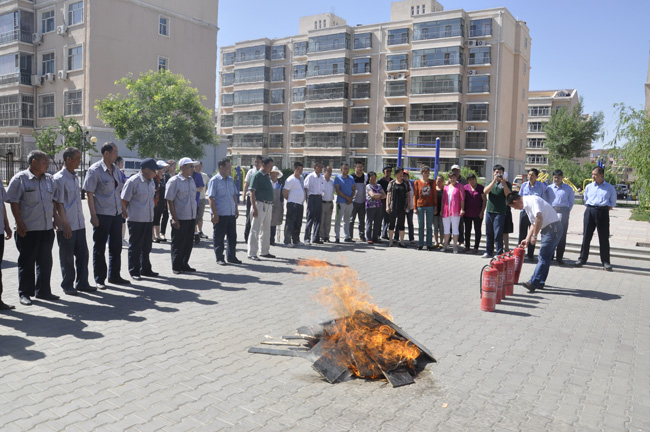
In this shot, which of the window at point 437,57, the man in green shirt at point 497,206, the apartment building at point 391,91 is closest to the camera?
the man in green shirt at point 497,206

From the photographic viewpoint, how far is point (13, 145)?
48719 mm

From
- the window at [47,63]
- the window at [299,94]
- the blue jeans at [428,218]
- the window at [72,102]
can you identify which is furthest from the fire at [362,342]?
the window at [299,94]

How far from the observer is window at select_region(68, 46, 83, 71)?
4265cm

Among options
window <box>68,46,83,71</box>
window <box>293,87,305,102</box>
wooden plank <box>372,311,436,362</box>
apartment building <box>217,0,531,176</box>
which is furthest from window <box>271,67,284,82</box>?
wooden plank <box>372,311,436,362</box>

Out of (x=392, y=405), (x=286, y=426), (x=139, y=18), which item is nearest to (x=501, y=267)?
(x=392, y=405)

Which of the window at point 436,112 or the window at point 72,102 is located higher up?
the window at point 436,112

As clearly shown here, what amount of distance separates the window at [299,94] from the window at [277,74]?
315 centimetres

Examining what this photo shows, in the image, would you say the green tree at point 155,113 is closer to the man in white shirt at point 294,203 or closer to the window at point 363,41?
the man in white shirt at point 294,203

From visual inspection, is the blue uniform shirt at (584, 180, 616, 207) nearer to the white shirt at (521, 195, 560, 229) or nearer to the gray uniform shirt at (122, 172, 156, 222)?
the white shirt at (521, 195, 560, 229)

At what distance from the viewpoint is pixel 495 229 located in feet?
39.5

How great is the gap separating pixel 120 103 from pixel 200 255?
27.7 meters

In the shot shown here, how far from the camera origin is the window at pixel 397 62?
2389 inches

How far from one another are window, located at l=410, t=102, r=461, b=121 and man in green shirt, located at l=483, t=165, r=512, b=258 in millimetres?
47546

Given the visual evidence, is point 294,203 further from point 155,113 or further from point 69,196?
point 155,113
